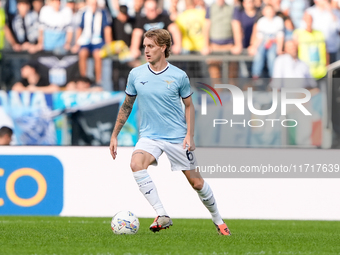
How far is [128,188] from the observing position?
10234 mm

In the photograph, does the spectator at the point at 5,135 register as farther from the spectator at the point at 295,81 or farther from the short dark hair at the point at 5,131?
the spectator at the point at 295,81

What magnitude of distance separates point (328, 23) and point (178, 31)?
241cm

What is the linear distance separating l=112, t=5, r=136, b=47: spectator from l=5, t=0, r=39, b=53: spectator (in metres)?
1.28

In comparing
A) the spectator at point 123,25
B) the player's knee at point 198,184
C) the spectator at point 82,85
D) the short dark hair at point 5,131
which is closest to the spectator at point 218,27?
the spectator at point 123,25

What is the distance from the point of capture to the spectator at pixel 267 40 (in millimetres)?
10555

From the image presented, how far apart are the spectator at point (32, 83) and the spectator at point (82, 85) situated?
220mm

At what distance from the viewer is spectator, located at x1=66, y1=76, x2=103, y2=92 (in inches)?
409

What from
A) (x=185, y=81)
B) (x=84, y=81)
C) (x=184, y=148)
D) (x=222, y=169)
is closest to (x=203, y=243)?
(x=184, y=148)

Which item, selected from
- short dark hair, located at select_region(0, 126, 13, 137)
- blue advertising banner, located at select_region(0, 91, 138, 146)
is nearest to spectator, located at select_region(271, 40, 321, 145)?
blue advertising banner, located at select_region(0, 91, 138, 146)

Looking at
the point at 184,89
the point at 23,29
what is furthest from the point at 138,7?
the point at 184,89

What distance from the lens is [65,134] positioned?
10.3 m

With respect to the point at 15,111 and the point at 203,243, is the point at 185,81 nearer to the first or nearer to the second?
the point at 203,243

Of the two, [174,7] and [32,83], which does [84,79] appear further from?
[174,7]

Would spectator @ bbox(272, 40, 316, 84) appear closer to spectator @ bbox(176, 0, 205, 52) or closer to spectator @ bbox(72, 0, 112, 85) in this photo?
spectator @ bbox(176, 0, 205, 52)
